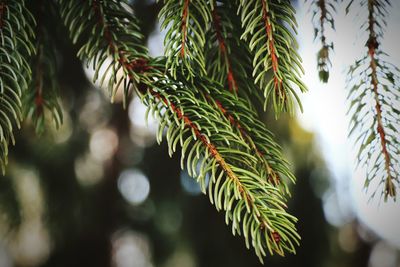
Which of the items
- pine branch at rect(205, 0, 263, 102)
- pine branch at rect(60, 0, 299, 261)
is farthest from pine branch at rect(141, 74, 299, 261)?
pine branch at rect(205, 0, 263, 102)

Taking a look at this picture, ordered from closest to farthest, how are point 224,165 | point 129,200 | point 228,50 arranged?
point 224,165 → point 228,50 → point 129,200

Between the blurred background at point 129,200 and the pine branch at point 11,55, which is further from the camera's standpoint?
the blurred background at point 129,200

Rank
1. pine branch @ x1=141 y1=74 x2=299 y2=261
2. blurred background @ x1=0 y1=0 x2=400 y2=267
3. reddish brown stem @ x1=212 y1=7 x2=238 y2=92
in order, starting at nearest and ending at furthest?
pine branch @ x1=141 y1=74 x2=299 y2=261, reddish brown stem @ x1=212 y1=7 x2=238 y2=92, blurred background @ x1=0 y1=0 x2=400 y2=267

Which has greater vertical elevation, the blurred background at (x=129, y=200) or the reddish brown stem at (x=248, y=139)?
the reddish brown stem at (x=248, y=139)

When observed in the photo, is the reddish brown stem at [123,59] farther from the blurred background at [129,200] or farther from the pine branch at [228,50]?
the blurred background at [129,200]

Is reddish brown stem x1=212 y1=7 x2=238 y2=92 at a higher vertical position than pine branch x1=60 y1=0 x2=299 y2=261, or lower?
higher

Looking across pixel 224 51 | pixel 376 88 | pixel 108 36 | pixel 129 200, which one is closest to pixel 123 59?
pixel 108 36

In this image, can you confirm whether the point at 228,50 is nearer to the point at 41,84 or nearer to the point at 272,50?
the point at 272,50

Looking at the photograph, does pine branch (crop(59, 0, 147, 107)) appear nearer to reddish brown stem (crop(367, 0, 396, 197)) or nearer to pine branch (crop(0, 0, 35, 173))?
pine branch (crop(0, 0, 35, 173))

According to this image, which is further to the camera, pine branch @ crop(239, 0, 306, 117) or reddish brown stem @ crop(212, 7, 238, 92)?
reddish brown stem @ crop(212, 7, 238, 92)

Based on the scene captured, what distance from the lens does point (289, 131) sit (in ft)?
3.96

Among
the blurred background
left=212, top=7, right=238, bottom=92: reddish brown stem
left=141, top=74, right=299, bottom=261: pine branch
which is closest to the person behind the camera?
left=141, top=74, right=299, bottom=261: pine branch

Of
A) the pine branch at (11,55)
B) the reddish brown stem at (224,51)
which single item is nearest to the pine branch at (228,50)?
the reddish brown stem at (224,51)

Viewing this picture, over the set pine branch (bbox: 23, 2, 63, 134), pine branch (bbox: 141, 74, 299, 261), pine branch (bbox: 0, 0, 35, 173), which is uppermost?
pine branch (bbox: 141, 74, 299, 261)
